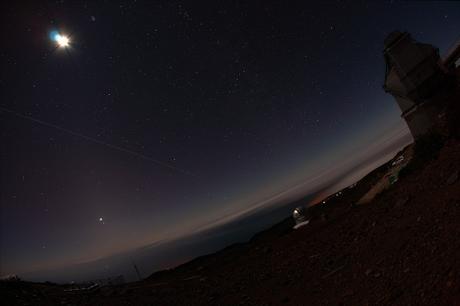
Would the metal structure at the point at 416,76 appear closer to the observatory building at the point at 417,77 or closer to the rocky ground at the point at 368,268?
the observatory building at the point at 417,77

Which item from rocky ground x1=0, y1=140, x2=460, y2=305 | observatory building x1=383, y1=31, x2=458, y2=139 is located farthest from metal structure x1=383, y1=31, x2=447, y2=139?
rocky ground x1=0, y1=140, x2=460, y2=305

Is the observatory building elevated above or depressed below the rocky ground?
above

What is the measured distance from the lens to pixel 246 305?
8.20 meters

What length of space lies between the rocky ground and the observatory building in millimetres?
12236

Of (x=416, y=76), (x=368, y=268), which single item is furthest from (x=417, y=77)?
(x=368, y=268)

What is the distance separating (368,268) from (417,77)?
869 inches

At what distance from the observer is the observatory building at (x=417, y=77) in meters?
22.2

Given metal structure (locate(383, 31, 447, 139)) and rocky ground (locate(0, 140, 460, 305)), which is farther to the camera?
metal structure (locate(383, 31, 447, 139))

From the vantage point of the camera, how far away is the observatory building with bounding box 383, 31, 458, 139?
22203 mm

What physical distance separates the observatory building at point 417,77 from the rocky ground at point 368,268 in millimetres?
12236

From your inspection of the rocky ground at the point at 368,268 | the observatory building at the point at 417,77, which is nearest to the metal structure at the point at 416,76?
the observatory building at the point at 417,77

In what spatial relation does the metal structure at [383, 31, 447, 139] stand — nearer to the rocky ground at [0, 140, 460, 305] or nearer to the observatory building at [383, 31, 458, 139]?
the observatory building at [383, 31, 458, 139]

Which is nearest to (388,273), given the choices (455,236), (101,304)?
(455,236)

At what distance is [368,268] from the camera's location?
267 inches
